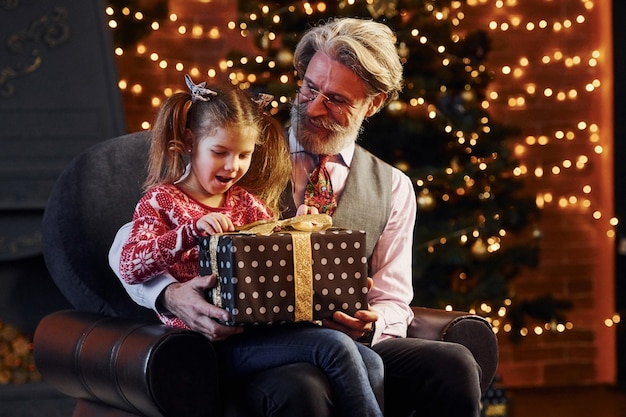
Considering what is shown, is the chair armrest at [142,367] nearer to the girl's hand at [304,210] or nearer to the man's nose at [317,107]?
the girl's hand at [304,210]

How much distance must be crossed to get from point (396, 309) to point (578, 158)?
2.92m

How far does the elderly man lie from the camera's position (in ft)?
7.67

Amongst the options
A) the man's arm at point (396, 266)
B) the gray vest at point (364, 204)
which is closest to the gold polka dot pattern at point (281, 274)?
the man's arm at point (396, 266)

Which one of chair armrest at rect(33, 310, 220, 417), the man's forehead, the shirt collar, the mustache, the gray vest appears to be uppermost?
the man's forehead

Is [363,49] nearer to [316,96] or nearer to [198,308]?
[316,96]

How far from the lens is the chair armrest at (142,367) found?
81.4 inches

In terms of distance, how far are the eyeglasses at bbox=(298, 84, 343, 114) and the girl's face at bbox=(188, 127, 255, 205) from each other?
0.32 meters

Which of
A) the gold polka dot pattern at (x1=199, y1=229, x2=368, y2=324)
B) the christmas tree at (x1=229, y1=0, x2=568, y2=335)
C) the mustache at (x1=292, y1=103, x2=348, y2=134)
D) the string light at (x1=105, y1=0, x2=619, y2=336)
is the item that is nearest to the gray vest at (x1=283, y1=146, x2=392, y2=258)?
the mustache at (x1=292, y1=103, x2=348, y2=134)

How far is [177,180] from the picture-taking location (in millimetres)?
2465

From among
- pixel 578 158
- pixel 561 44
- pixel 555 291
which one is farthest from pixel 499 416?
pixel 561 44

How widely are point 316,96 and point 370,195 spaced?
275 millimetres

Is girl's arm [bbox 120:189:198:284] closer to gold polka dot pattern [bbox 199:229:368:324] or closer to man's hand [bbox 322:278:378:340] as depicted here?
gold polka dot pattern [bbox 199:229:368:324]

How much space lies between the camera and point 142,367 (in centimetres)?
207

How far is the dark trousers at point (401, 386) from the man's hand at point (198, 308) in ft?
0.38
